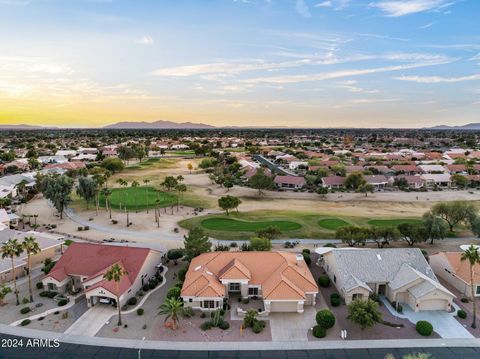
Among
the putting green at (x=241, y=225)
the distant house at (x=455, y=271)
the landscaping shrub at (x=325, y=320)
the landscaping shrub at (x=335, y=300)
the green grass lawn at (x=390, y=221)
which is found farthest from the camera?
Answer: the green grass lawn at (x=390, y=221)

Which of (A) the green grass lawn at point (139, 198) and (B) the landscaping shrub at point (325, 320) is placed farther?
(A) the green grass lawn at point (139, 198)

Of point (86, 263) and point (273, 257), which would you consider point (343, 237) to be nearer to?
point (273, 257)

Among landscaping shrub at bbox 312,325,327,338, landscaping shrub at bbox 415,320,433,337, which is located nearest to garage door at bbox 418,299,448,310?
landscaping shrub at bbox 415,320,433,337

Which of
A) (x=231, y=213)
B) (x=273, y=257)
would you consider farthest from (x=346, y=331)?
(x=231, y=213)

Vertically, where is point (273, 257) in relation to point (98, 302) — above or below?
above

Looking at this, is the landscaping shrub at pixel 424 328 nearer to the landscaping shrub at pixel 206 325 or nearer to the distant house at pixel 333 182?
the landscaping shrub at pixel 206 325

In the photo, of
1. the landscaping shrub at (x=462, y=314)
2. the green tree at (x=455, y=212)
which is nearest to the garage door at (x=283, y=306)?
the landscaping shrub at (x=462, y=314)
